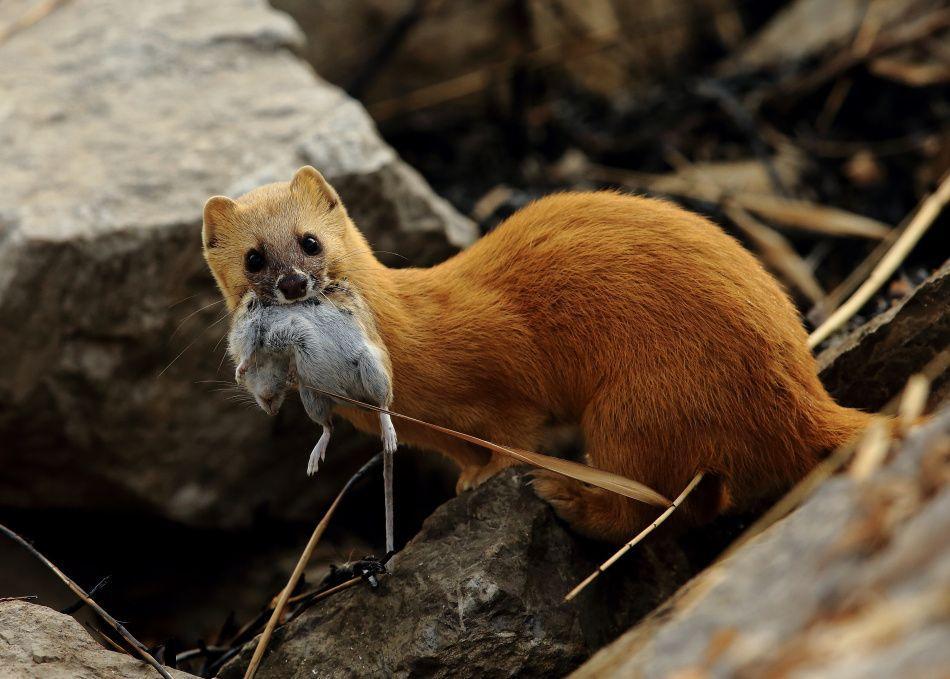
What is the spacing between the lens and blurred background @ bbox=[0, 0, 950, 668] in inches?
183

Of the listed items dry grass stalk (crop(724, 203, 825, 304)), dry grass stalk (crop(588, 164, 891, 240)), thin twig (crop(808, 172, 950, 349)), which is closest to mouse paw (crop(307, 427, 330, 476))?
thin twig (crop(808, 172, 950, 349))

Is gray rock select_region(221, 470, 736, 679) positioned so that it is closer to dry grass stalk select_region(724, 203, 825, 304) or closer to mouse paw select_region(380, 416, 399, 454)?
mouse paw select_region(380, 416, 399, 454)

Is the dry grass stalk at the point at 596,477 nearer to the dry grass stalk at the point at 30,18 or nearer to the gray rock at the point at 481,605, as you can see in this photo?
the gray rock at the point at 481,605

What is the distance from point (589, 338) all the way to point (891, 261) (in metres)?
1.97

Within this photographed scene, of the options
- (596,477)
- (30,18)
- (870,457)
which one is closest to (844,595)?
(870,457)

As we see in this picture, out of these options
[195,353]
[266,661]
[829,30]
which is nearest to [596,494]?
[266,661]

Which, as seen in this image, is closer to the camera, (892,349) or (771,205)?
(892,349)

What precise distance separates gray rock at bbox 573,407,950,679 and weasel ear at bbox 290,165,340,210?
202cm

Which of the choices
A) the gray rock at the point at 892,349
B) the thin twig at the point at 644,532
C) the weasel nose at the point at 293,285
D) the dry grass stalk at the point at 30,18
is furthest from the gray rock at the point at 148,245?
the thin twig at the point at 644,532

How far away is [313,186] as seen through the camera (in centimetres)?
368

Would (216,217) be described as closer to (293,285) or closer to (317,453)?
(293,285)

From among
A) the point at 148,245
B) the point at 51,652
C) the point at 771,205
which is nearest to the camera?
the point at 51,652

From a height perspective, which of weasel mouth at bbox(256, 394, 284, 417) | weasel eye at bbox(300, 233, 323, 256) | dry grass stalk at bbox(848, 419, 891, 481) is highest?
dry grass stalk at bbox(848, 419, 891, 481)

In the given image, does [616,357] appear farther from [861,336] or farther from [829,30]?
[829,30]
